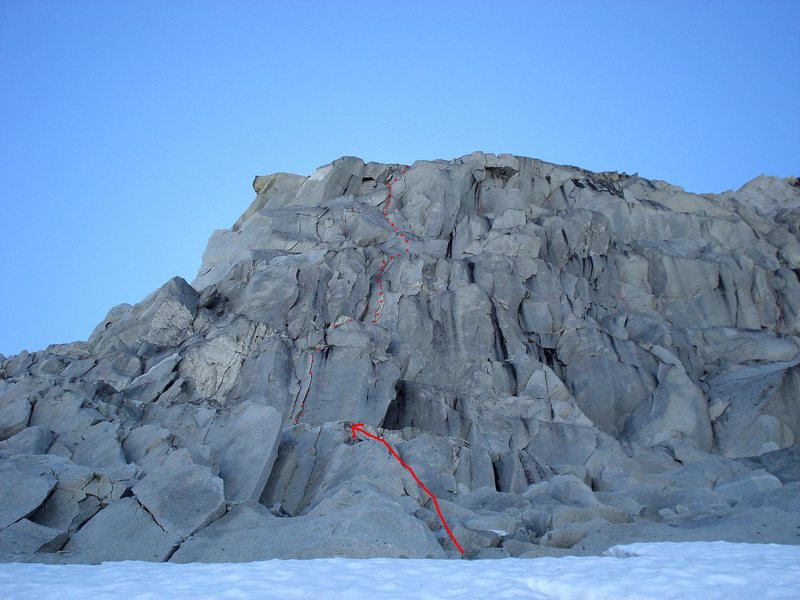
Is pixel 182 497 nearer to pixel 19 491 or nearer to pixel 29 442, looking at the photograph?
pixel 19 491

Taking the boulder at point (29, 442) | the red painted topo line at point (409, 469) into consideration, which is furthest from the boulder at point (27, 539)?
the red painted topo line at point (409, 469)

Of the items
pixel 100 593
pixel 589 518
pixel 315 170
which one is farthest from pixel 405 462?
pixel 315 170

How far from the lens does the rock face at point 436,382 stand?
53.2ft

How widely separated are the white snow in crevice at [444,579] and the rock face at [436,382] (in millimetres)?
3178

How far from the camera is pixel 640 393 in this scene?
34094 mm

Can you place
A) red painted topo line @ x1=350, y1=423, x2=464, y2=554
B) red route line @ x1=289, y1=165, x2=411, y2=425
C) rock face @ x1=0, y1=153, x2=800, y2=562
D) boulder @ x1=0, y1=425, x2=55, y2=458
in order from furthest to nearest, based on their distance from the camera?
red route line @ x1=289, y1=165, x2=411, y2=425 < boulder @ x1=0, y1=425, x2=55, y2=458 < rock face @ x1=0, y1=153, x2=800, y2=562 < red painted topo line @ x1=350, y1=423, x2=464, y2=554

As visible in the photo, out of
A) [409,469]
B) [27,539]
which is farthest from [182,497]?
[409,469]

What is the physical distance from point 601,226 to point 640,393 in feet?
47.3

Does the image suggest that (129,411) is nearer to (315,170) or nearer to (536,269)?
(536,269)

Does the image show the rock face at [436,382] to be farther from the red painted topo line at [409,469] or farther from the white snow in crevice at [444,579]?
the white snow in crevice at [444,579]

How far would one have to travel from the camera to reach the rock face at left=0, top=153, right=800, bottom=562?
16203 millimetres

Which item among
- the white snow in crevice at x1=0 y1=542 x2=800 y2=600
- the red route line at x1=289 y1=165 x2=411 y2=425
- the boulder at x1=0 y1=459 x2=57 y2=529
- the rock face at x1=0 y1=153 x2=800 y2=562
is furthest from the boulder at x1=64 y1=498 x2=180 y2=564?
the red route line at x1=289 y1=165 x2=411 y2=425

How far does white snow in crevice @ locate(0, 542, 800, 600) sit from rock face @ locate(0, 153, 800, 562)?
3.18 m

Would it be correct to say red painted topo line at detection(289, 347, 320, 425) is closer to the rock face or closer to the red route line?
the red route line
